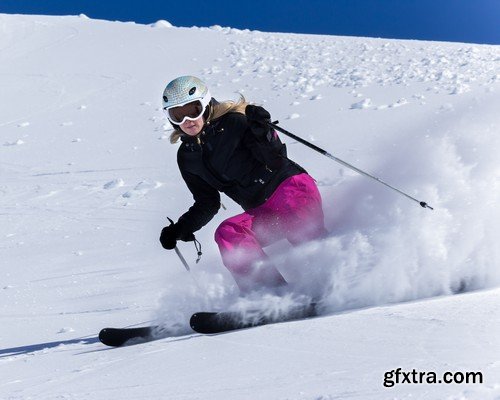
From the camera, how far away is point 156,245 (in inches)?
300

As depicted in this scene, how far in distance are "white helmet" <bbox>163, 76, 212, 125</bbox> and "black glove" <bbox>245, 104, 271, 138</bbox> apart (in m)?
0.30

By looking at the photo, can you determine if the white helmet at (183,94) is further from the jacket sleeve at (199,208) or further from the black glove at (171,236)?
the black glove at (171,236)

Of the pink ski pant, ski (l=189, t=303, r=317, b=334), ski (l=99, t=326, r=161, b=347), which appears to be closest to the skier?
the pink ski pant

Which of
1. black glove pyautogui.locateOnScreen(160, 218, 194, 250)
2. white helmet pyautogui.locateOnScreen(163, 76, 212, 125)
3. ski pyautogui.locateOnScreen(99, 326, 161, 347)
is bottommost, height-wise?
ski pyautogui.locateOnScreen(99, 326, 161, 347)

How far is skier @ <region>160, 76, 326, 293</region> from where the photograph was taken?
14.3 ft

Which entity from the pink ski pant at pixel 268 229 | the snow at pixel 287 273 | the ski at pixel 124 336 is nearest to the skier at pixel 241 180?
the pink ski pant at pixel 268 229

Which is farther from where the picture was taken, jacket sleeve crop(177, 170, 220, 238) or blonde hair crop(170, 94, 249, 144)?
jacket sleeve crop(177, 170, 220, 238)

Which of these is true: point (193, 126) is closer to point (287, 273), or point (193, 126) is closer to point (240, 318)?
point (287, 273)

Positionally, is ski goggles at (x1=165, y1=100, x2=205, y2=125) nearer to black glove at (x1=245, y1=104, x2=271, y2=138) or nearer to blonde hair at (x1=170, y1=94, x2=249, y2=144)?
blonde hair at (x1=170, y1=94, x2=249, y2=144)

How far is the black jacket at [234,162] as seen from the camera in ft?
14.8

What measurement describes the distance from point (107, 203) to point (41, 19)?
24.2 metres

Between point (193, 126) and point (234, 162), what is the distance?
0.34m

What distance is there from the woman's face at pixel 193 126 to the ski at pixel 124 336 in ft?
3.99

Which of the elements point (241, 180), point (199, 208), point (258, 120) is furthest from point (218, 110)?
point (199, 208)
